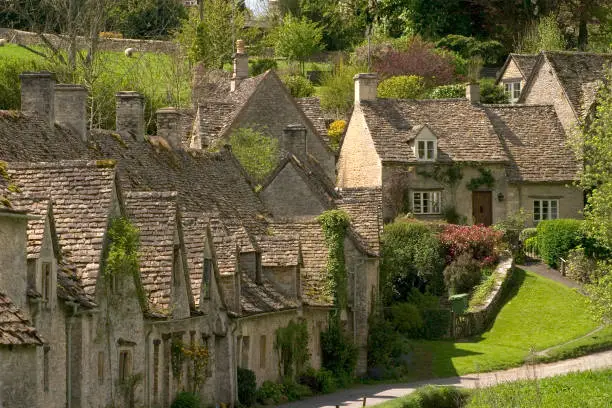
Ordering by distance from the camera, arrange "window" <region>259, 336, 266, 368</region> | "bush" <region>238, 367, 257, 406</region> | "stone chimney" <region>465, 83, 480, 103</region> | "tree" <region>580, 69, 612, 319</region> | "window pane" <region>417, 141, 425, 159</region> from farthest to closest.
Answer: "stone chimney" <region>465, 83, 480, 103</region> < "window pane" <region>417, 141, 425, 159</region> < "tree" <region>580, 69, 612, 319</region> < "window" <region>259, 336, 266, 368</region> < "bush" <region>238, 367, 257, 406</region>

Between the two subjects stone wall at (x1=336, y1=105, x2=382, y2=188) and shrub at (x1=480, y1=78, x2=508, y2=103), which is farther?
shrub at (x1=480, y1=78, x2=508, y2=103)

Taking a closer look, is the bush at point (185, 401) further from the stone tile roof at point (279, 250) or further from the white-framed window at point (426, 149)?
the white-framed window at point (426, 149)

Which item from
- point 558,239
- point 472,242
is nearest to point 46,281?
point 472,242

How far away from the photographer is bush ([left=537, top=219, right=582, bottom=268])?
259 ft

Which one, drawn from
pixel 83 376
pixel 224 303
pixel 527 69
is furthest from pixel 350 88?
pixel 83 376

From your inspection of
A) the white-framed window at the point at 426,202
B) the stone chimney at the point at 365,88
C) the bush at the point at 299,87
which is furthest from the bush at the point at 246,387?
the bush at the point at 299,87

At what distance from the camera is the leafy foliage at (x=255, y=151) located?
7456 centimetres

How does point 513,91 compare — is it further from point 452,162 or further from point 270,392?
point 270,392

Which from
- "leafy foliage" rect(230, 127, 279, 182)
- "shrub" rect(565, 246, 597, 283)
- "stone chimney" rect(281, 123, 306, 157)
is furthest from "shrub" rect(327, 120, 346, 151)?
"stone chimney" rect(281, 123, 306, 157)

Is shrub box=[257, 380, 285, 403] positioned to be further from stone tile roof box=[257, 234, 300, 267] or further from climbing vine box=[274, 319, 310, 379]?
stone tile roof box=[257, 234, 300, 267]

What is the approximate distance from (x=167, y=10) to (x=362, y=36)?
1458cm

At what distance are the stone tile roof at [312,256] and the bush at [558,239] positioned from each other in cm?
2223

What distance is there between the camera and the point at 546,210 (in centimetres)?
A: 8831

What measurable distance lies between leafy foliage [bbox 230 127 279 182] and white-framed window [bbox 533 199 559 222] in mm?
15654
